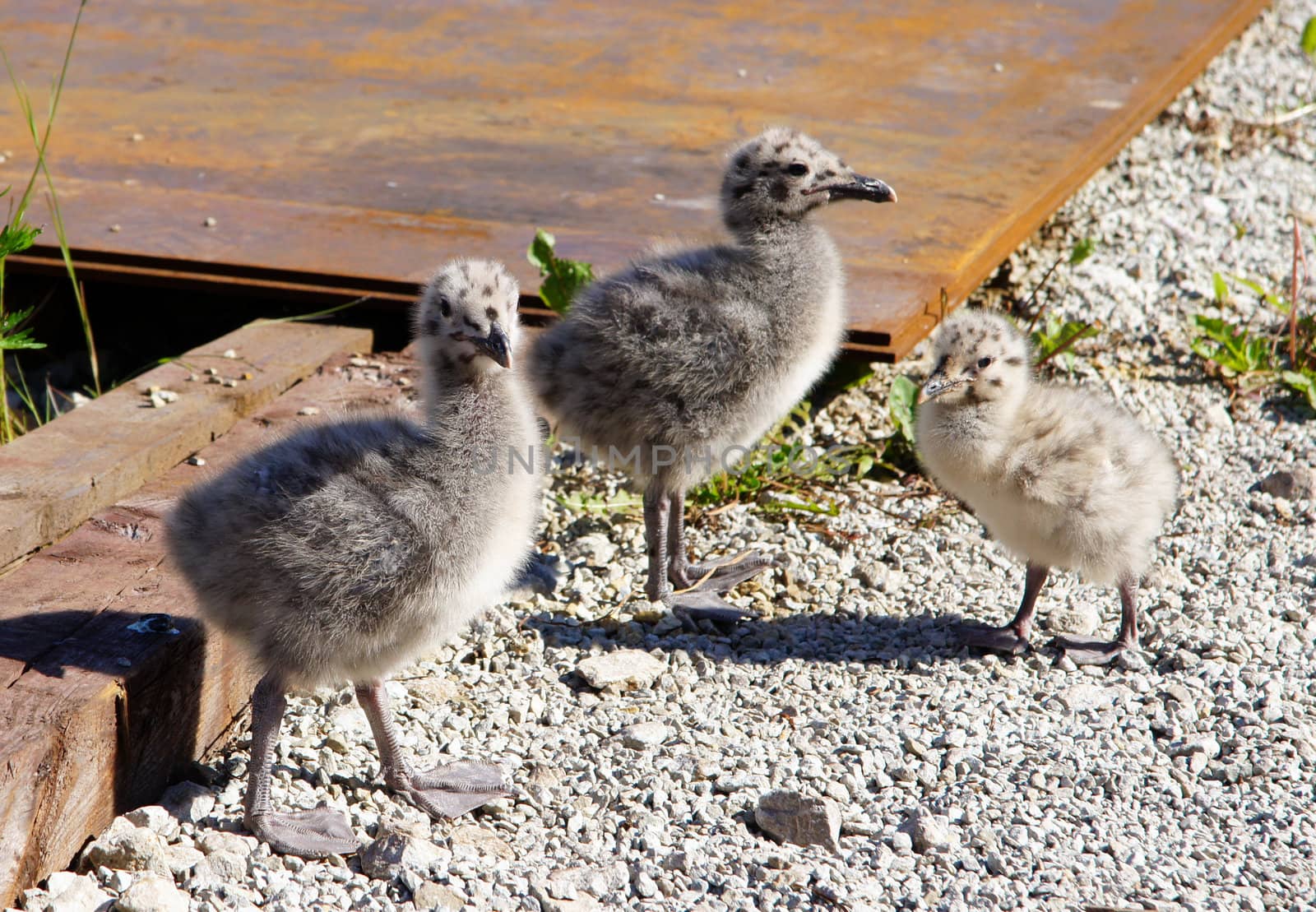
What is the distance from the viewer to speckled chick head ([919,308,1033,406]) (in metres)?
4.43

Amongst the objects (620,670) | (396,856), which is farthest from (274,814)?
(620,670)

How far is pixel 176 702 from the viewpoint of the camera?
3518 millimetres

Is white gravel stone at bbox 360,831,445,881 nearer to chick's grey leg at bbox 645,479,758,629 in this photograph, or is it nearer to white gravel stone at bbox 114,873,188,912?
white gravel stone at bbox 114,873,188,912

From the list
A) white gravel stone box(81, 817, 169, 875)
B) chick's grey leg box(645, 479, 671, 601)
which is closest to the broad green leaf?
chick's grey leg box(645, 479, 671, 601)

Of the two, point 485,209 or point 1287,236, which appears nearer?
point 485,209

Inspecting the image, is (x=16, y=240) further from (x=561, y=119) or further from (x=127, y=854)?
(x=561, y=119)

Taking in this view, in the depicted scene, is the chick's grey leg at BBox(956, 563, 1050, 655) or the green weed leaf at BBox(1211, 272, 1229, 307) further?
the green weed leaf at BBox(1211, 272, 1229, 307)

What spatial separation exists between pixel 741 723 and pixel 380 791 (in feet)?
3.42

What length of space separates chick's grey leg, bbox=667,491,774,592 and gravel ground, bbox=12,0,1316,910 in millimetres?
69

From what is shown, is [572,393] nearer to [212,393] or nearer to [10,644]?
[212,393]

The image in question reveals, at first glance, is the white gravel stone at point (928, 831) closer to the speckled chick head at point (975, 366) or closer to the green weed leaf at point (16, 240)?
the speckled chick head at point (975, 366)

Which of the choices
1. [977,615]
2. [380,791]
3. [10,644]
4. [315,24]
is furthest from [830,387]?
[315,24]

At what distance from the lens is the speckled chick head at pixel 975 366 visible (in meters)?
4.43

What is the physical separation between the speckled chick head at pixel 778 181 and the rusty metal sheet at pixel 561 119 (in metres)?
0.77
